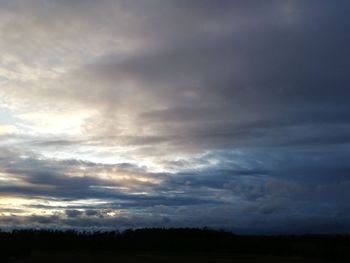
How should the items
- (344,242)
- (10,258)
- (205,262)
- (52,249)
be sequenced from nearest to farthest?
(10,258) < (205,262) < (52,249) < (344,242)

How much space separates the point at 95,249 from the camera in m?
65.9

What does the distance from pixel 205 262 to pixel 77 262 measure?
989 cm

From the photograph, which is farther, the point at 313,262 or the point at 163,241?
the point at 163,241

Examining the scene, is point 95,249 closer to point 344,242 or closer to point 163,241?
point 163,241

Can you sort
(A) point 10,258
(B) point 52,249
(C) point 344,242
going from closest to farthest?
(A) point 10,258, (B) point 52,249, (C) point 344,242

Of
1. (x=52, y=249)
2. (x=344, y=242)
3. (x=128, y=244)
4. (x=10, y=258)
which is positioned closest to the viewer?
(x=10, y=258)

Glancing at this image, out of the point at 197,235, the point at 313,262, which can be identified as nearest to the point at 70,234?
the point at 197,235

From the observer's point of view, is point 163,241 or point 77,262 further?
point 163,241

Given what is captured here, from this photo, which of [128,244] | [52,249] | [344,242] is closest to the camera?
[52,249]

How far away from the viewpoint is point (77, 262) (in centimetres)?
4512

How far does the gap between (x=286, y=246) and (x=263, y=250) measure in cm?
323

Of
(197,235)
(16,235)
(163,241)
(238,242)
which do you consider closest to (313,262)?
(238,242)

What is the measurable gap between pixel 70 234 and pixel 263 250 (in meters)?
23.5

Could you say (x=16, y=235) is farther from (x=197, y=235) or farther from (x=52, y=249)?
(x=197, y=235)
